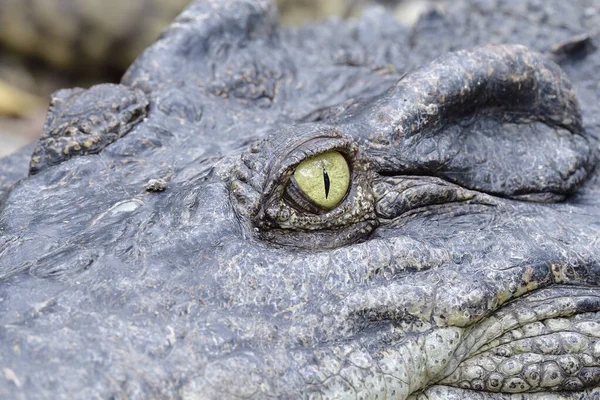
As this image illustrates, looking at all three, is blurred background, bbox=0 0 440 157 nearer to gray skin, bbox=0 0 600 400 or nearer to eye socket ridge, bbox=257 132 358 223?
gray skin, bbox=0 0 600 400

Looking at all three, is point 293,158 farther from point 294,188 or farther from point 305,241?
point 305,241

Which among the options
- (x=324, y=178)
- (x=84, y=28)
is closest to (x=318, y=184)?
(x=324, y=178)

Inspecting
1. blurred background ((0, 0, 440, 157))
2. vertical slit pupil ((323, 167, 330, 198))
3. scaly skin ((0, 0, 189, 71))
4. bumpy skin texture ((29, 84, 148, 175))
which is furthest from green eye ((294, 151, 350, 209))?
scaly skin ((0, 0, 189, 71))

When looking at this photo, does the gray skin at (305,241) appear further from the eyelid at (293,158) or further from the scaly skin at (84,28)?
the scaly skin at (84,28)

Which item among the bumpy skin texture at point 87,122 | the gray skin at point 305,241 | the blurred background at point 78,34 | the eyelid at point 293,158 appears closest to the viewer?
the gray skin at point 305,241

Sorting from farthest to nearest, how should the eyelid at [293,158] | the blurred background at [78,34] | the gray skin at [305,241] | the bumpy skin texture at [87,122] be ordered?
the blurred background at [78,34]
the bumpy skin texture at [87,122]
the eyelid at [293,158]
the gray skin at [305,241]

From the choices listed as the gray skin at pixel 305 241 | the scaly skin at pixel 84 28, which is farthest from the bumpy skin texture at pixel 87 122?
the scaly skin at pixel 84 28

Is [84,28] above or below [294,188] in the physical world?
above
